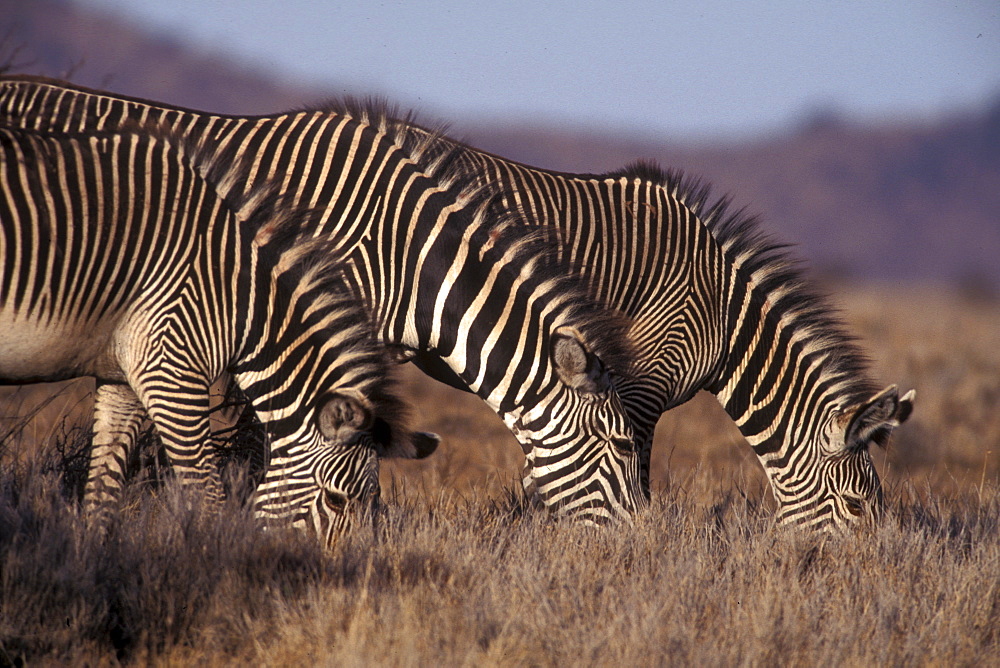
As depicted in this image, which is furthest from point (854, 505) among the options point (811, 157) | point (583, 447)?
point (811, 157)

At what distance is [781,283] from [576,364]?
2163 millimetres

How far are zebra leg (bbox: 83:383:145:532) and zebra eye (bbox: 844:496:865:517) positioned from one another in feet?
14.3

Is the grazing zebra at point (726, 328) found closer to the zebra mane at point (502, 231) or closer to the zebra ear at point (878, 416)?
the zebra ear at point (878, 416)

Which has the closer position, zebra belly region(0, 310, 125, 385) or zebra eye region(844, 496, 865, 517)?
zebra belly region(0, 310, 125, 385)

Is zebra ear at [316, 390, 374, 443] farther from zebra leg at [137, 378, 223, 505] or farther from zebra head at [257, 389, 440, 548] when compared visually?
zebra leg at [137, 378, 223, 505]

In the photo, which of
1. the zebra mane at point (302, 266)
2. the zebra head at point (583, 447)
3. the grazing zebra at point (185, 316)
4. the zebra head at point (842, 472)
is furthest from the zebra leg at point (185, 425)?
the zebra head at point (842, 472)

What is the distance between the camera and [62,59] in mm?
98562

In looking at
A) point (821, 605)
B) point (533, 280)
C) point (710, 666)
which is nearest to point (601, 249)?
point (533, 280)

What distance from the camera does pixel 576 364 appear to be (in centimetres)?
517

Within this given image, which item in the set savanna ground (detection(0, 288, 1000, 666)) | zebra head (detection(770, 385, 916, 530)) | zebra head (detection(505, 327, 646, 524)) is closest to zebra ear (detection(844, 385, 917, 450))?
zebra head (detection(770, 385, 916, 530))

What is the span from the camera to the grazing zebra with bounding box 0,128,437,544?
183 inches

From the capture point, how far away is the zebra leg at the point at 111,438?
509cm

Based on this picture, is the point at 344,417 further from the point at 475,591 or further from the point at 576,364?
the point at 576,364

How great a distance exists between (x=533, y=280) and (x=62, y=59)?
4252 inches
